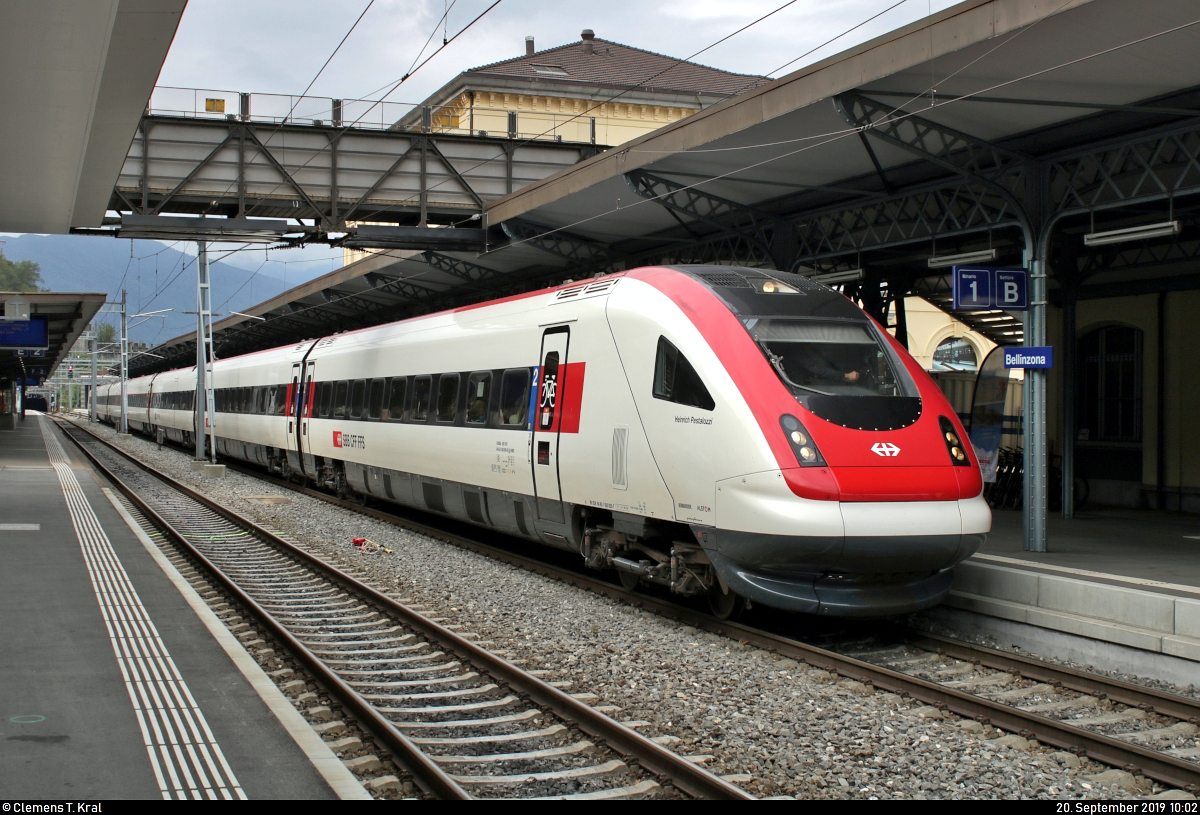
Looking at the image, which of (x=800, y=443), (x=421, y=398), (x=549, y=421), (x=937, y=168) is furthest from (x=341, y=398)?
(x=800, y=443)

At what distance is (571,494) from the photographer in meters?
9.52

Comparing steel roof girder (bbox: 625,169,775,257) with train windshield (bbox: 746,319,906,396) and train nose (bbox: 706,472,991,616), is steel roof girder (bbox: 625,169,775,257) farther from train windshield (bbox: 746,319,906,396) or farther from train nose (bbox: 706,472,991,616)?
train nose (bbox: 706,472,991,616)

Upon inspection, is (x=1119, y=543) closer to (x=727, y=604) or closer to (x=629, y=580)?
(x=727, y=604)

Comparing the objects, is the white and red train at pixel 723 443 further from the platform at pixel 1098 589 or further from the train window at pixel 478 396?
the platform at pixel 1098 589

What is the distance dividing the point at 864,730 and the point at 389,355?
1080cm

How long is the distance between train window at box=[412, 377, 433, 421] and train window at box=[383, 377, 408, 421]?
1.61 feet

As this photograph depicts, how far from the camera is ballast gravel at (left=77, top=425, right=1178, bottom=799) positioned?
4.89 m

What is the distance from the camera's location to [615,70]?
46000mm

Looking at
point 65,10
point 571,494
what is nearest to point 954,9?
point 571,494

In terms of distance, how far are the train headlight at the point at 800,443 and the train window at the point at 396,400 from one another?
320 inches

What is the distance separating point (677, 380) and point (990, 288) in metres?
4.04

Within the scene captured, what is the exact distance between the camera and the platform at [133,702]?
446cm

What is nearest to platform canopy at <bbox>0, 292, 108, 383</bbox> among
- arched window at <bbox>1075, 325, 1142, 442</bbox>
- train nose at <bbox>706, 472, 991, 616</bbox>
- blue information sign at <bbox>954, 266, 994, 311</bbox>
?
arched window at <bbox>1075, 325, 1142, 442</bbox>

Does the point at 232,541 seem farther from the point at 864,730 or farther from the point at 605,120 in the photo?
the point at 605,120
